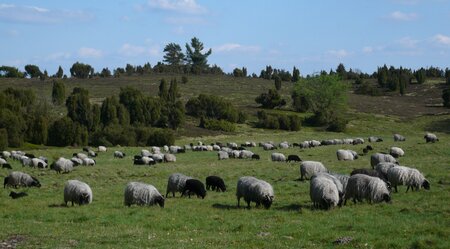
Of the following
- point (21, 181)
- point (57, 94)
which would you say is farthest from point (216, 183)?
point (57, 94)

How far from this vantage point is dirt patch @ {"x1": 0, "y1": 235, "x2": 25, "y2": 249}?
1441cm

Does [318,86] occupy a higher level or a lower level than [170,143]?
higher

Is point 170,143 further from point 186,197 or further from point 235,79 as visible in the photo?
point 235,79

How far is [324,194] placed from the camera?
824 inches

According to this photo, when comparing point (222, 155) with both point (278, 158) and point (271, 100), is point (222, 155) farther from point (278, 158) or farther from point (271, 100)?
point (271, 100)

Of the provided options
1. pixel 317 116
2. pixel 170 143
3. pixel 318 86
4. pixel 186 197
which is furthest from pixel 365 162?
pixel 318 86

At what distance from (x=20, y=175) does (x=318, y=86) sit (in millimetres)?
84393

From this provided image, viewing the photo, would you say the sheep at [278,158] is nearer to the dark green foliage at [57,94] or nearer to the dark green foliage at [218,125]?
the dark green foliage at [218,125]

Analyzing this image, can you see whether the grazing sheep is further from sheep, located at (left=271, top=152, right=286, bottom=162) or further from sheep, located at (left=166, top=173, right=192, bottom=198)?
sheep, located at (left=271, top=152, right=286, bottom=162)

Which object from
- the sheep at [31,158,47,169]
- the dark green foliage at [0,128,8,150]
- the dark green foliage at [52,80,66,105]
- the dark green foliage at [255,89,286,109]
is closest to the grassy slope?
the sheep at [31,158,47,169]

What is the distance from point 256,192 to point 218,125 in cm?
6891

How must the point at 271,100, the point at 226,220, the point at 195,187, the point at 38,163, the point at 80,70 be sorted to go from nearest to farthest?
1. the point at 226,220
2. the point at 195,187
3. the point at 38,163
4. the point at 271,100
5. the point at 80,70

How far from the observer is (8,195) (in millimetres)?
27766

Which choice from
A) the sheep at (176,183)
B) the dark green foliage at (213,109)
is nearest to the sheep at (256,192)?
the sheep at (176,183)
